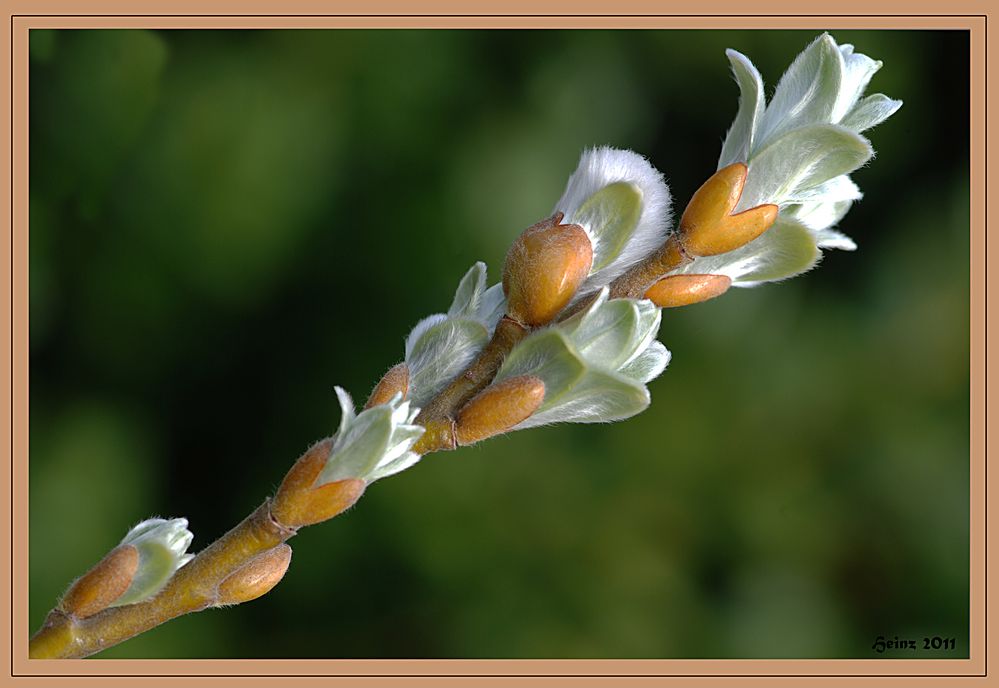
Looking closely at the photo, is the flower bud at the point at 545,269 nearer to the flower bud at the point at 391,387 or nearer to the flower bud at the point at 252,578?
the flower bud at the point at 391,387

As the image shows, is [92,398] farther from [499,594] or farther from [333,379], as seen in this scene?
[499,594]

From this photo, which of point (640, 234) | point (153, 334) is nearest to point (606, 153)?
point (640, 234)

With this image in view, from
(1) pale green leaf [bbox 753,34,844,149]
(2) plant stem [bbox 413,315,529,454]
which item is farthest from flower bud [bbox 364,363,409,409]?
(1) pale green leaf [bbox 753,34,844,149]

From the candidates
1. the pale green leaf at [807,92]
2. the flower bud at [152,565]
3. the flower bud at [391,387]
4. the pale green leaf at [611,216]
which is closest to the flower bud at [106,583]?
the flower bud at [152,565]

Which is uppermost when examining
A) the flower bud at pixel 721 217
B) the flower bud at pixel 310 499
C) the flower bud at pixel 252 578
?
the flower bud at pixel 721 217

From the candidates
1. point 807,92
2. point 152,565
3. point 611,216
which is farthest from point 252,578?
point 807,92

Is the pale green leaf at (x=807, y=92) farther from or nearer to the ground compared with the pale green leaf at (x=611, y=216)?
farther from the ground

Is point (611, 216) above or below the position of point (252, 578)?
above

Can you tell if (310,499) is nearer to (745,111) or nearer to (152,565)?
(152,565)
